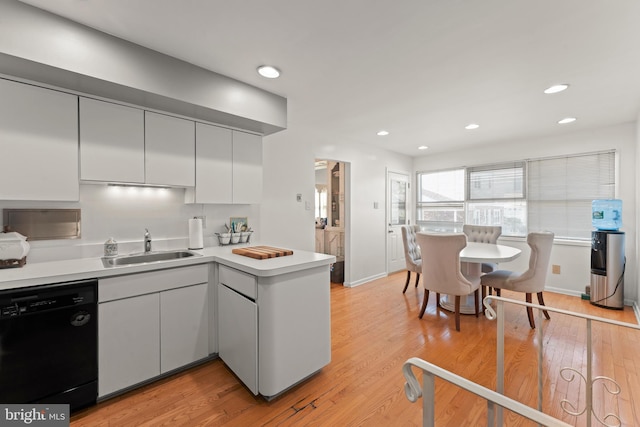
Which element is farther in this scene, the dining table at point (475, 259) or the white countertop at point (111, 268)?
the dining table at point (475, 259)

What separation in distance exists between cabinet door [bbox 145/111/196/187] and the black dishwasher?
3.09 ft

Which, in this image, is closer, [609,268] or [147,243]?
[147,243]

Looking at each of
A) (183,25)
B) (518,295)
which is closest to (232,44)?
(183,25)

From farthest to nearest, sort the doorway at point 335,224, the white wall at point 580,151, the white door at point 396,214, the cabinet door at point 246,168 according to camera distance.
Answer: the white door at point 396,214
the doorway at point 335,224
the white wall at point 580,151
the cabinet door at point 246,168

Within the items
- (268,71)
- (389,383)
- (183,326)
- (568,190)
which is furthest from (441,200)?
(183,326)

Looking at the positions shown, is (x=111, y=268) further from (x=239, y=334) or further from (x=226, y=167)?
(x=226, y=167)

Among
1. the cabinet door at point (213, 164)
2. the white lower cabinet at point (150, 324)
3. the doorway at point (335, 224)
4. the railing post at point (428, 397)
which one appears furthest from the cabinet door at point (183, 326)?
the doorway at point (335, 224)

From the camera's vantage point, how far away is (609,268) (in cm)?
343

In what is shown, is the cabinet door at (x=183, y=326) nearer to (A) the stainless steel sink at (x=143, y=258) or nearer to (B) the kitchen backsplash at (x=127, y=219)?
(A) the stainless steel sink at (x=143, y=258)

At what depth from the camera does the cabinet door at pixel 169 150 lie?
224 centimetres

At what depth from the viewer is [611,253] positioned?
134 inches

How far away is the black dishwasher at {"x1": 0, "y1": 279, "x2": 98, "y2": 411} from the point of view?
59.5 inches

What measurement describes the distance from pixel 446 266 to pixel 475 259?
28 cm

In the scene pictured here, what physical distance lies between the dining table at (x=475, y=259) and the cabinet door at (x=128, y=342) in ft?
9.14
